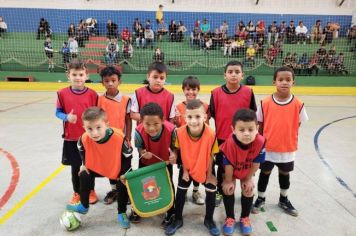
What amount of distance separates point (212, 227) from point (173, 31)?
1269cm

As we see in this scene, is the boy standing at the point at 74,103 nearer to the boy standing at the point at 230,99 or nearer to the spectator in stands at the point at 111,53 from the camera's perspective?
the boy standing at the point at 230,99

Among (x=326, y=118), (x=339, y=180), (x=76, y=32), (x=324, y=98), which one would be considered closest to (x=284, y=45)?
(x=324, y=98)

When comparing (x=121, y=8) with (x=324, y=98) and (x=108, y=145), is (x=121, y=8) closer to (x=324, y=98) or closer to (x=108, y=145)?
(x=324, y=98)

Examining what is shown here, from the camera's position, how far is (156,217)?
9.44ft

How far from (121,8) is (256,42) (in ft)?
22.9

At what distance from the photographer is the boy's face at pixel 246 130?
2.39 m

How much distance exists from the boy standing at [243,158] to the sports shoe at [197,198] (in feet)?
1.57

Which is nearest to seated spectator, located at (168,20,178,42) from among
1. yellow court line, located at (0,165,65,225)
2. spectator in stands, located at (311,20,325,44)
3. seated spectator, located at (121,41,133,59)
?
seated spectator, located at (121,41,133,59)

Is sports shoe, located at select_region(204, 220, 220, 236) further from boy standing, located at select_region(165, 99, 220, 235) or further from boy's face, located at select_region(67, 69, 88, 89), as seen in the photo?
boy's face, located at select_region(67, 69, 88, 89)

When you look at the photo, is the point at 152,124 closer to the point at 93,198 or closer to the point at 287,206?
the point at 93,198

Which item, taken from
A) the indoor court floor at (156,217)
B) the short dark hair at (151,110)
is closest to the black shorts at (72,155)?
the indoor court floor at (156,217)

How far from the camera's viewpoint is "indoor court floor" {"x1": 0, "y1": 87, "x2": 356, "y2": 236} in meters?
2.71

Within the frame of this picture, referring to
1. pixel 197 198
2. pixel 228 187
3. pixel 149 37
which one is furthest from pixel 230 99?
pixel 149 37

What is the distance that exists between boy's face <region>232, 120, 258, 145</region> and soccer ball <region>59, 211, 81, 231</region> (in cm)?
159
